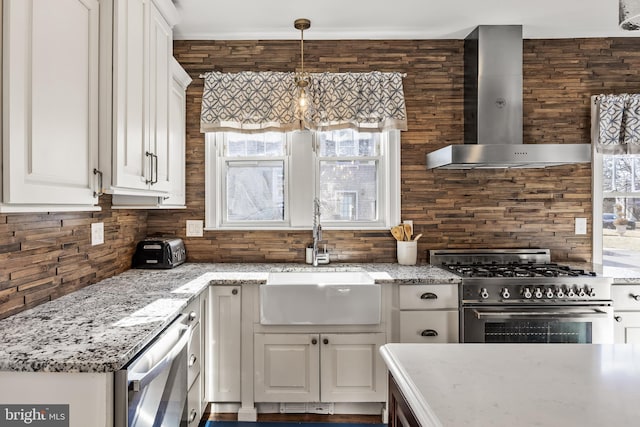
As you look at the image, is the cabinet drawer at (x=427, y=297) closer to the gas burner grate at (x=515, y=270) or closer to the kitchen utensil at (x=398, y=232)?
the gas burner grate at (x=515, y=270)

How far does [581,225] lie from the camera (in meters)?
2.96

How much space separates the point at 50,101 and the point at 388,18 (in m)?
2.11

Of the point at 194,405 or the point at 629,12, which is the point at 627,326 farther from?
the point at 194,405

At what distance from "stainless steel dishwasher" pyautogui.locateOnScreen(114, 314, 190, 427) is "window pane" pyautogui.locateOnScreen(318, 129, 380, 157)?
1.66 meters

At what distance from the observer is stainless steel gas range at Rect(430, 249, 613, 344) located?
2299 mm

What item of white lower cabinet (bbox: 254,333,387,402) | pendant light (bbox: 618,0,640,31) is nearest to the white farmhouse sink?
white lower cabinet (bbox: 254,333,387,402)

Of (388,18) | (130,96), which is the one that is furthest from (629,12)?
(388,18)

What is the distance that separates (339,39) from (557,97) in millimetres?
1632

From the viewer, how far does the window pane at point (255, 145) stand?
9.89ft

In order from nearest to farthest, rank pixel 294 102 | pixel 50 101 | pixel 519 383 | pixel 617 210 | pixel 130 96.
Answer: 1. pixel 519 383
2. pixel 50 101
3. pixel 130 96
4. pixel 294 102
5. pixel 617 210

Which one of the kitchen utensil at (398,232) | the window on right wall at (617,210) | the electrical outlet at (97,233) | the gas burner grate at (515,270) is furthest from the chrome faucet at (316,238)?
the window on right wall at (617,210)

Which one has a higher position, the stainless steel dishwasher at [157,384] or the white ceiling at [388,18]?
the white ceiling at [388,18]

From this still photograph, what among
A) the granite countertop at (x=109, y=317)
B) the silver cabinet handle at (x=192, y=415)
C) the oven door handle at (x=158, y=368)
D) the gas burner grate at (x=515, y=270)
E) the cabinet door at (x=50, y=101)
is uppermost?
the cabinet door at (x=50, y=101)

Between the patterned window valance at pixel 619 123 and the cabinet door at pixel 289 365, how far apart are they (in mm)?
2476
